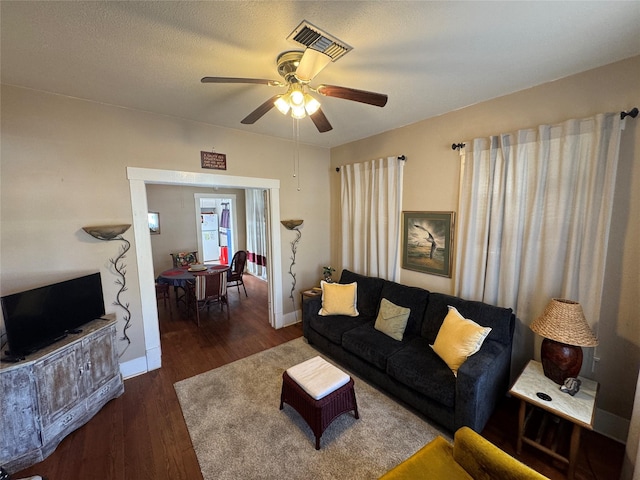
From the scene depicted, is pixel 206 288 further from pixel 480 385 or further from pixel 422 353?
pixel 480 385

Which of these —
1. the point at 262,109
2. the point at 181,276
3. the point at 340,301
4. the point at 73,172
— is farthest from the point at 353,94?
Answer: the point at 181,276

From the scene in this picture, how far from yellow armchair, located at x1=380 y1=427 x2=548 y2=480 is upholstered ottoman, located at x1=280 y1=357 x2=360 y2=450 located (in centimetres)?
75

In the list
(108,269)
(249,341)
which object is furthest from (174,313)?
(108,269)

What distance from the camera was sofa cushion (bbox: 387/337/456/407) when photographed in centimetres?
197

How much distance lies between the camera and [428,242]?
304cm

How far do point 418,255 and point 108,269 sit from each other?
11.1 feet

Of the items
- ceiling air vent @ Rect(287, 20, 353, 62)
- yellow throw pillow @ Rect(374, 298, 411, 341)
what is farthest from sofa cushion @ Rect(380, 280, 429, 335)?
ceiling air vent @ Rect(287, 20, 353, 62)

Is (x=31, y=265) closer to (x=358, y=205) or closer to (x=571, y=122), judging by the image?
(x=358, y=205)

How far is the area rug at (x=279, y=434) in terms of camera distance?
69.2 inches

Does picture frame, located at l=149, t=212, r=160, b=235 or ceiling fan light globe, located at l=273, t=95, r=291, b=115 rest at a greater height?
ceiling fan light globe, located at l=273, t=95, r=291, b=115

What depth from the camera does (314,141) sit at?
12.7 ft

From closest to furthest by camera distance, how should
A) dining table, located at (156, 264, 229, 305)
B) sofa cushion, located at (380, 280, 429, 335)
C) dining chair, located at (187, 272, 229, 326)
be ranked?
sofa cushion, located at (380, 280, 429, 335), dining chair, located at (187, 272, 229, 326), dining table, located at (156, 264, 229, 305)

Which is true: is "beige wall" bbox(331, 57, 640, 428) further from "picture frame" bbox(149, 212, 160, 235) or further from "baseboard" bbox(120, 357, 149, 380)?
"picture frame" bbox(149, 212, 160, 235)

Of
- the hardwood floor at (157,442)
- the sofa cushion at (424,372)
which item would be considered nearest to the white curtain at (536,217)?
the hardwood floor at (157,442)
